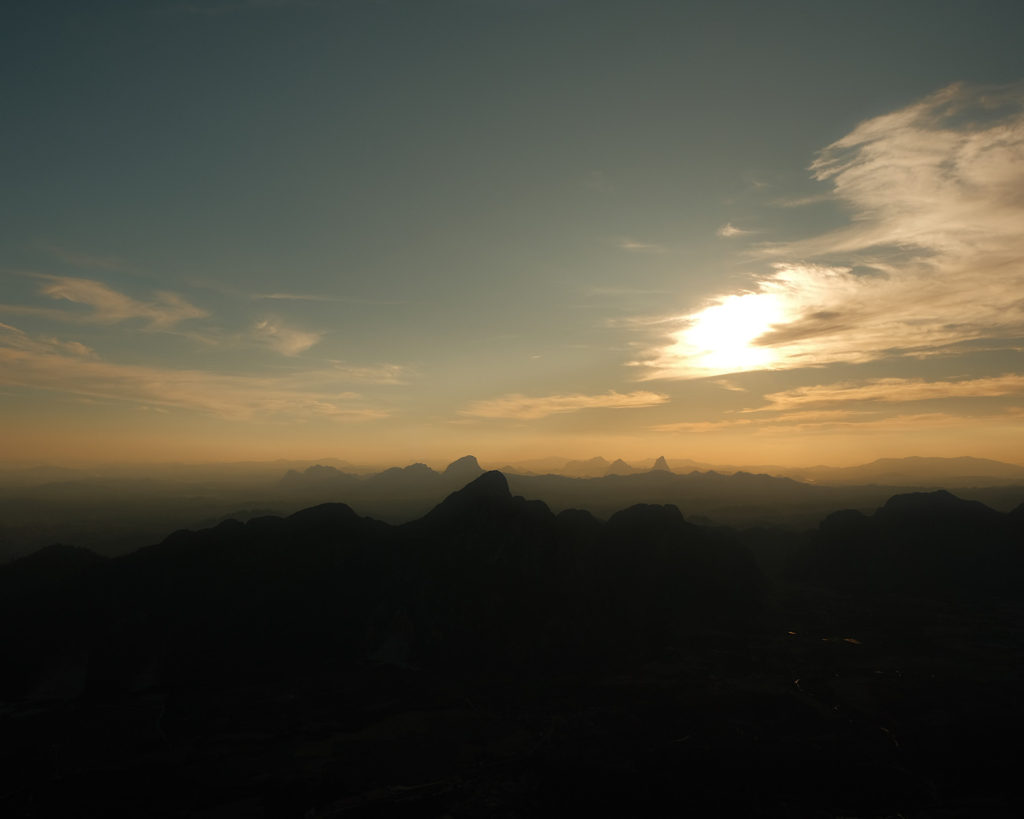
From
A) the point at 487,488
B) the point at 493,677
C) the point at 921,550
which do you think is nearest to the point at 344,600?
the point at 493,677

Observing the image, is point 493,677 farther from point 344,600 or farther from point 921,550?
point 921,550

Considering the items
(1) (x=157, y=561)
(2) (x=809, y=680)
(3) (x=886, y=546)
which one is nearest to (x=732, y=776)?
(2) (x=809, y=680)

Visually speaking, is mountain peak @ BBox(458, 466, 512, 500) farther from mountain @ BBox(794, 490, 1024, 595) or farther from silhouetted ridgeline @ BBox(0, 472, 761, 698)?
mountain @ BBox(794, 490, 1024, 595)

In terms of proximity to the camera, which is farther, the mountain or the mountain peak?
the mountain

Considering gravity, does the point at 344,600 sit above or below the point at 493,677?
above

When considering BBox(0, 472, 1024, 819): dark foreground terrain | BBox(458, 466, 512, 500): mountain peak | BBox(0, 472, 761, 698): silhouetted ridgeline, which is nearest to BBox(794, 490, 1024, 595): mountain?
BBox(0, 472, 1024, 819): dark foreground terrain

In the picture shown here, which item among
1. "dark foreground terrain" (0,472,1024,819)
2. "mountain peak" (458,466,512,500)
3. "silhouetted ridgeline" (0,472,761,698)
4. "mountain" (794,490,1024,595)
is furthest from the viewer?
"mountain" (794,490,1024,595)

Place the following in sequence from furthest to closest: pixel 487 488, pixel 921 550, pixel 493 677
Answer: pixel 921 550 < pixel 487 488 < pixel 493 677

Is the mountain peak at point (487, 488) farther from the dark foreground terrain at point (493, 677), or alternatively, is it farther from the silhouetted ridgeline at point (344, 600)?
the silhouetted ridgeline at point (344, 600)

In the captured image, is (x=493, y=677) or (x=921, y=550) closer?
(x=493, y=677)

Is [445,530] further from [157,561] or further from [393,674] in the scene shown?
[157,561]

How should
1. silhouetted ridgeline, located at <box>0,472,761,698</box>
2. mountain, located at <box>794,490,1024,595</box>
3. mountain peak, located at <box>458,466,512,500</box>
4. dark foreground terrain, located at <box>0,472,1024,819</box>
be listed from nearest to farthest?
dark foreground terrain, located at <box>0,472,1024,819</box>
silhouetted ridgeline, located at <box>0,472,761,698</box>
mountain peak, located at <box>458,466,512,500</box>
mountain, located at <box>794,490,1024,595</box>
